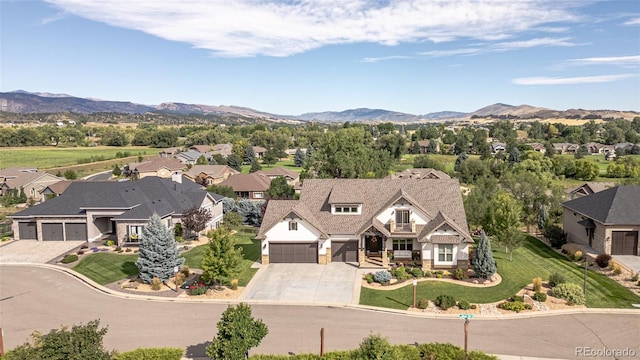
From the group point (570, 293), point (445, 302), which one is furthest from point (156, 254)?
point (570, 293)

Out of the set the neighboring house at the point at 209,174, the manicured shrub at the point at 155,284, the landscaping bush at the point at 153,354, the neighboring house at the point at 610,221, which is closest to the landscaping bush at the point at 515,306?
the neighboring house at the point at 610,221

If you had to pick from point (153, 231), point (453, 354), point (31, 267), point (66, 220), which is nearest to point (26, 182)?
point (66, 220)

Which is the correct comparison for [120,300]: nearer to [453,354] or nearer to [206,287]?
[206,287]

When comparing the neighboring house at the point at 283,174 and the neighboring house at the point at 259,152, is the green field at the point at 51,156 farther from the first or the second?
the neighboring house at the point at 283,174

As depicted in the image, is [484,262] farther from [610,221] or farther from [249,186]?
[249,186]

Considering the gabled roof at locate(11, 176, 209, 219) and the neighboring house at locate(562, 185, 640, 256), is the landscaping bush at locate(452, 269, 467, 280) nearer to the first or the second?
the neighboring house at locate(562, 185, 640, 256)
